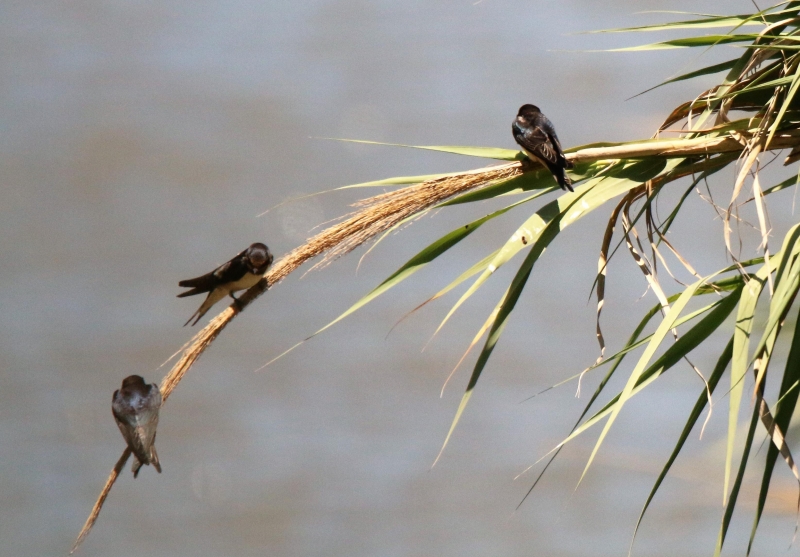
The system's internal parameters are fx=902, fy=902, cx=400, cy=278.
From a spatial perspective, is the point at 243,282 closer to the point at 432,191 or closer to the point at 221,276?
the point at 221,276

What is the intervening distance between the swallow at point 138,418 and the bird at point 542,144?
0.78 m

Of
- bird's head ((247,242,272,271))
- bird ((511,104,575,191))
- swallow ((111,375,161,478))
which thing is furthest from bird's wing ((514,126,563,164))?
swallow ((111,375,161,478))

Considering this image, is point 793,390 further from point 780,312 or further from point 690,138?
point 690,138

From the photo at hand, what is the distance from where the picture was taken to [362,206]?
103cm

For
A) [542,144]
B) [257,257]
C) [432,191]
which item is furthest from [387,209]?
[257,257]

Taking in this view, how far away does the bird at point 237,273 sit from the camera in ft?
6.02

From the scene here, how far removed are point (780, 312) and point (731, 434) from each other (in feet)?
0.41

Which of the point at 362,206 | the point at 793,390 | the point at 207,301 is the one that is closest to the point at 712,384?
the point at 793,390

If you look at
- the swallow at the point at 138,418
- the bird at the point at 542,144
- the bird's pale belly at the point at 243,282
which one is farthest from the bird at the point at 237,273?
the bird at the point at 542,144

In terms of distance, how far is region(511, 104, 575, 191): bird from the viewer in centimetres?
109

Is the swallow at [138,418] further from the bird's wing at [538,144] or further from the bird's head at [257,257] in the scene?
the bird's wing at [538,144]

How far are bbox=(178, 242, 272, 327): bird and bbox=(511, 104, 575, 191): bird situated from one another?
63cm

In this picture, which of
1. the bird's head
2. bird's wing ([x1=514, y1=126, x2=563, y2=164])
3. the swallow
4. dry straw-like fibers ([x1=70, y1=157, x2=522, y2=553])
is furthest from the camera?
the bird's head

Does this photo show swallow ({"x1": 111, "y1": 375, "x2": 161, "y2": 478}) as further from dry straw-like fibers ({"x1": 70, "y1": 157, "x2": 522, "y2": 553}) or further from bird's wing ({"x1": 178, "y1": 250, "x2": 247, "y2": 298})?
dry straw-like fibers ({"x1": 70, "y1": 157, "x2": 522, "y2": 553})
